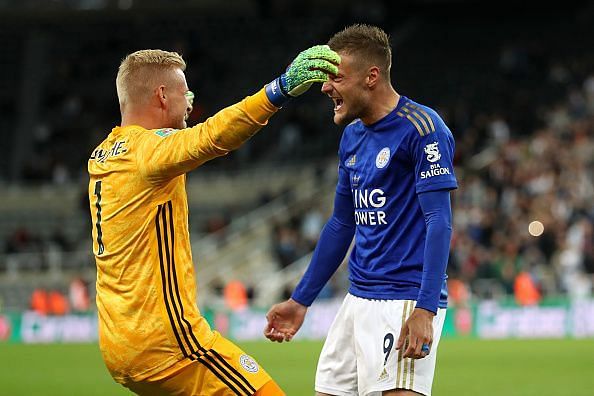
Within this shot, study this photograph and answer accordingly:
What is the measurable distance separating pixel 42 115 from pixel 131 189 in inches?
1146

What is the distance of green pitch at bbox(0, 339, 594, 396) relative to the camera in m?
11.7

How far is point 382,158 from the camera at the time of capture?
532 centimetres

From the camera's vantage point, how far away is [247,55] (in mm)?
33344

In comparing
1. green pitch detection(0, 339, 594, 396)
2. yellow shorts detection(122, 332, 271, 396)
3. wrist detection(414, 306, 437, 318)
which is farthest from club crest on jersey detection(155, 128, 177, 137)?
green pitch detection(0, 339, 594, 396)

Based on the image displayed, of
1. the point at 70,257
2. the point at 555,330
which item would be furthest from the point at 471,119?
the point at 70,257

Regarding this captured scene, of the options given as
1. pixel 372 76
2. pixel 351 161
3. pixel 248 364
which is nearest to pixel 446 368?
pixel 351 161

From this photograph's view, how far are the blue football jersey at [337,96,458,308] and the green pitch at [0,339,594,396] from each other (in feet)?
19.7

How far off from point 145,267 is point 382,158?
124 centimetres

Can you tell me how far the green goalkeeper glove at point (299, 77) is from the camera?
178 inches

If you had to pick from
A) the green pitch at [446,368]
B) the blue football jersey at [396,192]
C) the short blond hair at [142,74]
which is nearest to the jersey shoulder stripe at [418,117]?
the blue football jersey at [396,192]

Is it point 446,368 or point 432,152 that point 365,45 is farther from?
point 446,368

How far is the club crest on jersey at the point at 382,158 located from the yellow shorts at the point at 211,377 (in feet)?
3.69

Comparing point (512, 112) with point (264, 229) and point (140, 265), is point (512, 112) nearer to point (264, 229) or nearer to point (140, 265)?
point (264, 229)

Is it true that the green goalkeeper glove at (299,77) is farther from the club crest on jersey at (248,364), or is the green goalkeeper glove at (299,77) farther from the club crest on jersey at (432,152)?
the club crest on jersey at (248,364)
